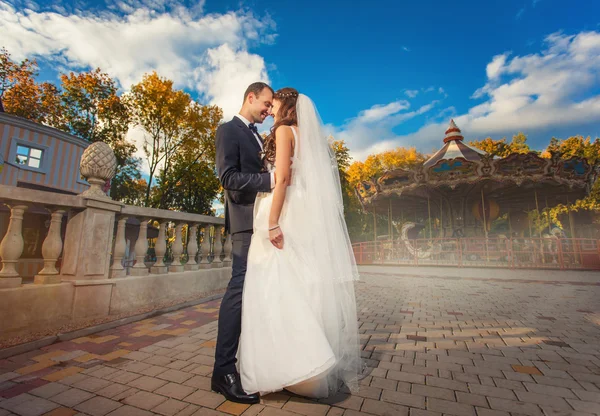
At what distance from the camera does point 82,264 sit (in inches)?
138

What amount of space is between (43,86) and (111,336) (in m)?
23.0

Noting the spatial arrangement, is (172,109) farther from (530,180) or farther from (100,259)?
(530,180)

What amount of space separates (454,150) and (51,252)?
22.6 meters

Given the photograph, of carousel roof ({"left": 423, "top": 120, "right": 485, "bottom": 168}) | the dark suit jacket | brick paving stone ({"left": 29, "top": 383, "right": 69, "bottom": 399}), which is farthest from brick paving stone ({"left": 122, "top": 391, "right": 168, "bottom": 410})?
carousel roof ({"left": 423, "top": 120, "right": 485, "bottom": 168})

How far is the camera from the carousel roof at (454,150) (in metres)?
19.4

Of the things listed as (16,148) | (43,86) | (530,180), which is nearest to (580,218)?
(530,180)

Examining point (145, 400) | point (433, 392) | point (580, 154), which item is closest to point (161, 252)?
point (145, 400)

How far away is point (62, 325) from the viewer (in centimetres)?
321

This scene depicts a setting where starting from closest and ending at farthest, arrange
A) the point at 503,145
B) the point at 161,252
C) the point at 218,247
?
the point at 161,252
the point at 218,247
the point at 503,145

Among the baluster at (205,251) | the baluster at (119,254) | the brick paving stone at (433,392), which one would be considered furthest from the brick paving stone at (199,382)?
the baluster at (205,251)

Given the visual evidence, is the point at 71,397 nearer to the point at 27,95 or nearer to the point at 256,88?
the point at 256,88

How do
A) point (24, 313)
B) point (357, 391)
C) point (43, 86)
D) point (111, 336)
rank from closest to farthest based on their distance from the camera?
point (357, 391), point (24, 313), point (111, 336), point (43, 86)

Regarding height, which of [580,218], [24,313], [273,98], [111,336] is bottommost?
[111,336]

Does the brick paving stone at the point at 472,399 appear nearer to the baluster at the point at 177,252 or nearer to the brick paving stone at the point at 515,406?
the brick paving stone at the point at 515,406
